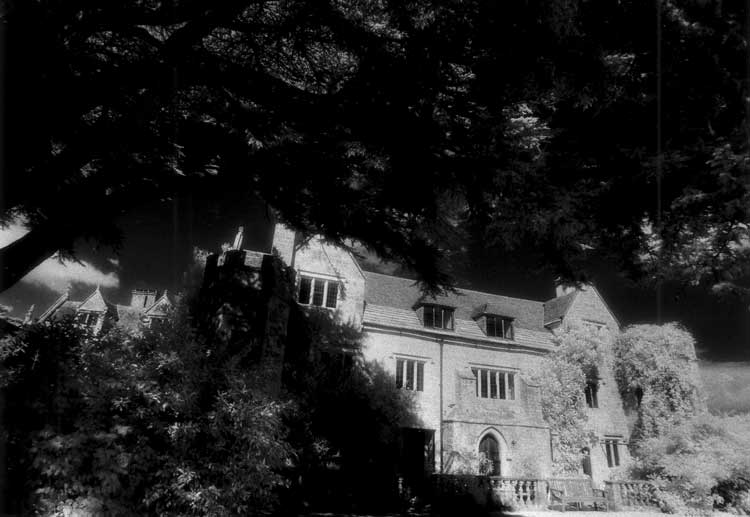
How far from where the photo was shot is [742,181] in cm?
618

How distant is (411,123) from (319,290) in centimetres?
1895

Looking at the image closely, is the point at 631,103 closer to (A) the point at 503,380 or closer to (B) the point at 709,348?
(A) the point at 503,380

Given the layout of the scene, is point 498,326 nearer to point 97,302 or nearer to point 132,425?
point 132,425

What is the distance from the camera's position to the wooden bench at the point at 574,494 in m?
18.8

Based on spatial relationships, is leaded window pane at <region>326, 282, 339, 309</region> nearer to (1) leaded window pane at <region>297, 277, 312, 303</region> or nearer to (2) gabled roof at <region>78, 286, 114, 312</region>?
(1) leaded window pane at <region>297, 277, 312, 303</region>

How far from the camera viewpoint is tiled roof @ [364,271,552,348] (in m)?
25.7

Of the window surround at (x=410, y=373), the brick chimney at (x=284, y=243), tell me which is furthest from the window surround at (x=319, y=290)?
the window surround at (x=410, y=373)

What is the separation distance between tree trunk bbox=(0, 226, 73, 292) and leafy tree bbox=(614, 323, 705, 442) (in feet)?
94.2

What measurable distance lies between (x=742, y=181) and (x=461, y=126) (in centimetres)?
378

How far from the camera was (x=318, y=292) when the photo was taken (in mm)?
24453

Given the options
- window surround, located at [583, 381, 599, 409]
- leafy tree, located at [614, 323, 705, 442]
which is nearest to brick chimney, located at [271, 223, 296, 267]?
window surround, located at [583, 381, 599, 409]

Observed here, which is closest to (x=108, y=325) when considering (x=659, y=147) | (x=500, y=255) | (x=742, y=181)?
(x=659, y=147)

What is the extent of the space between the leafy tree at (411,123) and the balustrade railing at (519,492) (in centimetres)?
1310

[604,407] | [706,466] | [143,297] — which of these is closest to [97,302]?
[143,297]
